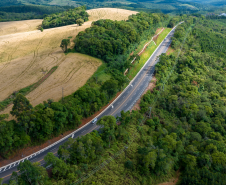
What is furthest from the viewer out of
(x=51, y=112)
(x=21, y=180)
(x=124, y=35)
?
(x=124, y=35)

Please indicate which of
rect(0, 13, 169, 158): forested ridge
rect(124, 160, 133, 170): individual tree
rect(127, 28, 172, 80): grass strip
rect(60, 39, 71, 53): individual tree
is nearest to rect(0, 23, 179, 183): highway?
rect(127, 28, 172, 80): grass strip

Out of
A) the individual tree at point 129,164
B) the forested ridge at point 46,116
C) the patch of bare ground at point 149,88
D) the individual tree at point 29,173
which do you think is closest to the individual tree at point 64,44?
the forested ridge at point 46,116

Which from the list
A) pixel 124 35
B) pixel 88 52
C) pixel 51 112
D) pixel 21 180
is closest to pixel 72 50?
pixel 88 52

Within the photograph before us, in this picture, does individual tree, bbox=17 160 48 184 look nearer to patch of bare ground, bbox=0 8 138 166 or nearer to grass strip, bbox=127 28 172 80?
patch of bare ground, bbox=0 8 138 166

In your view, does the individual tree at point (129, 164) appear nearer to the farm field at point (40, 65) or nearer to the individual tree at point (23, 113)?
the individual tree at point (23, 113)

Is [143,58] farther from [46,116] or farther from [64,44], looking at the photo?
[46,116]

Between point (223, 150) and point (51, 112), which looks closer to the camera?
point (51, 112)

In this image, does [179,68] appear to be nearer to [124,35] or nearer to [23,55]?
[124,35]
